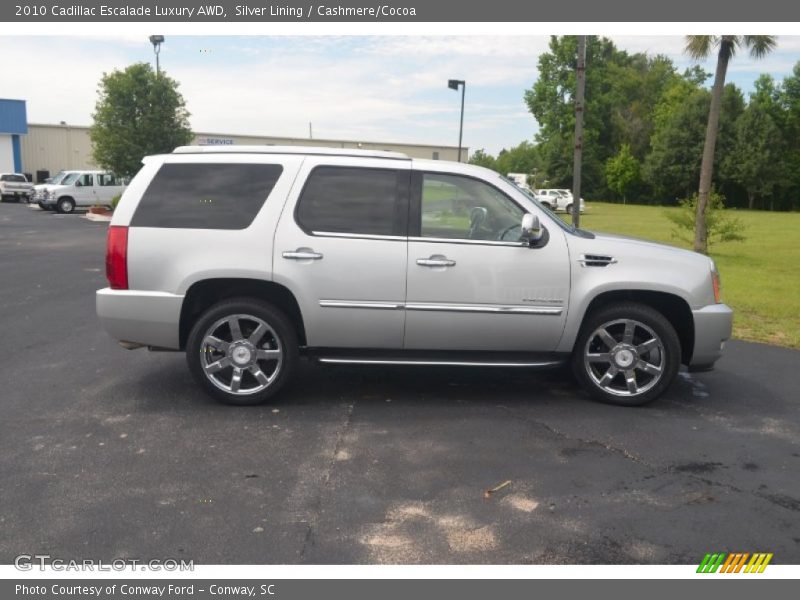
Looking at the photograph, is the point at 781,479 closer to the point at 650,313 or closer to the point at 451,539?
the point at 650,313

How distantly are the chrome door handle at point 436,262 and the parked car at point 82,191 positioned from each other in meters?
31.2

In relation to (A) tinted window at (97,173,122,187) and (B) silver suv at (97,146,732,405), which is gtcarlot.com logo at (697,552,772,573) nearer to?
(B) silver suv at (97,146,732,405)

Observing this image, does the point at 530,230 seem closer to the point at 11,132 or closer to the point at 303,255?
the point at 303,255

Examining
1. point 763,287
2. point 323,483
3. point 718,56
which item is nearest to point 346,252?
point 323,483

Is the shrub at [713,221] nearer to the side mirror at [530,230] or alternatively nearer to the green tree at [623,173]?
the side mirror at [530,230]

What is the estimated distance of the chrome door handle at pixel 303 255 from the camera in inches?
216

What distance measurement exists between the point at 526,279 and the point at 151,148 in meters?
30.3

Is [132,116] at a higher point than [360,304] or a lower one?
higher

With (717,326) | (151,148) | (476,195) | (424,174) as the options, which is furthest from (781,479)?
(151,148)

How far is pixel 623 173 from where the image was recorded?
70438 mm

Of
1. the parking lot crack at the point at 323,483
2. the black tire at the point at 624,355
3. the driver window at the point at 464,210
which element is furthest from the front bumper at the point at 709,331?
the parking lot crack at the point at 323,483

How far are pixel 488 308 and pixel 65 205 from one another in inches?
1280

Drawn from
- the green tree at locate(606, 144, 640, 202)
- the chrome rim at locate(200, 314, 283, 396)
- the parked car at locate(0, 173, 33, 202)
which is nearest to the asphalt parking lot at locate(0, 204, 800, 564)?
the chrome rim at locate(200, 314, 283, 396)

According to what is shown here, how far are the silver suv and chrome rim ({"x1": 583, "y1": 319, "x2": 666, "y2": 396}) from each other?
2 cm
